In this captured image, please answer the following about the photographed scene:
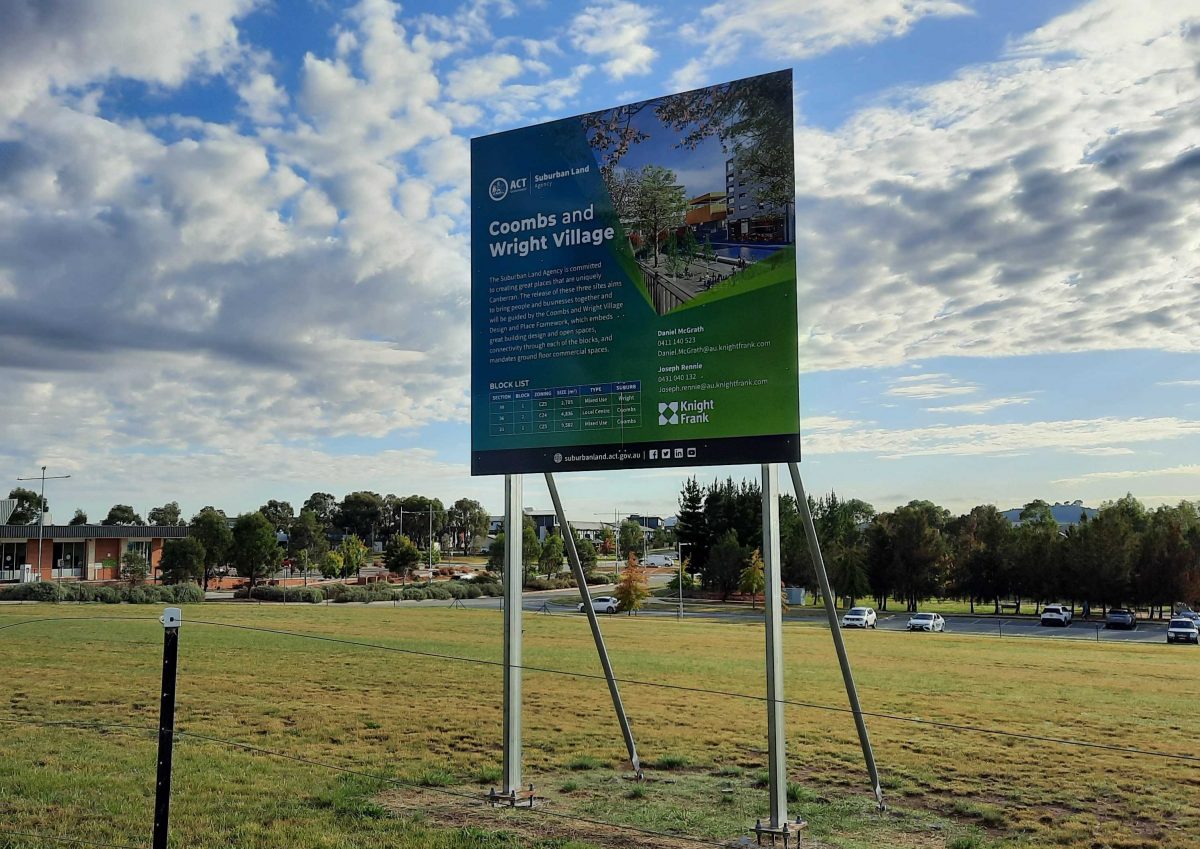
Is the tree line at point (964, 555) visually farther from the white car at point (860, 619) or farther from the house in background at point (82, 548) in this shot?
the house in background at point (82, 548)

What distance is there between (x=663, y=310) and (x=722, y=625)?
3409 centimetres

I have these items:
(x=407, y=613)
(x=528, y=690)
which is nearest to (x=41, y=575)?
(x=407, y=613)

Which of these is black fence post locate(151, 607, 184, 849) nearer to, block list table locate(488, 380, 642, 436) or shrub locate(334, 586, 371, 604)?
block list table locate(488, 380, 642, 436)

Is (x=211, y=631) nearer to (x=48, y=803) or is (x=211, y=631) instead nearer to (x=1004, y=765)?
(x=48, y=803)

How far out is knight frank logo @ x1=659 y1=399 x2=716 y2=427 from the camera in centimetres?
782

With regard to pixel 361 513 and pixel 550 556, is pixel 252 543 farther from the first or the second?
pixel 361 513

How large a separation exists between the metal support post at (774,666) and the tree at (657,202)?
7.87 ft

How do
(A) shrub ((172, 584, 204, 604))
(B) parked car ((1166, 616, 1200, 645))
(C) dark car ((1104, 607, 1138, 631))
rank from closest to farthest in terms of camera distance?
(B) parked car ((1166, 616, 1200, 645)) → (A) shrub ((172, 584, 204, 604)) → (C) dark car ((1104, 607, 1138, 631))

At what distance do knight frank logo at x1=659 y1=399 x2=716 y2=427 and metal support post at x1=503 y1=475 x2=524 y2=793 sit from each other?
1.67 metres

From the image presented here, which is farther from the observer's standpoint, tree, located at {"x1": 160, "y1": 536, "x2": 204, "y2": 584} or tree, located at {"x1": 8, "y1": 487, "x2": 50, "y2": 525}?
tree, located at {"x1": 8, "y1": 487, "x2": 50, "y2": 525}

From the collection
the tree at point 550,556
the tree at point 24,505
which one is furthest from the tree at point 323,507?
the tree at point 550,556

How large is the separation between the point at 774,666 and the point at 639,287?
339 centimetres

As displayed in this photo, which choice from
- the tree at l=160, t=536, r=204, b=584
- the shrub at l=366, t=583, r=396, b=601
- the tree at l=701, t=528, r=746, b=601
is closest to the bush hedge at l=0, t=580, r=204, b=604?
the tree at l=160, t=536, r=204, b=584

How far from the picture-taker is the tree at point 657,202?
8.10 metres
